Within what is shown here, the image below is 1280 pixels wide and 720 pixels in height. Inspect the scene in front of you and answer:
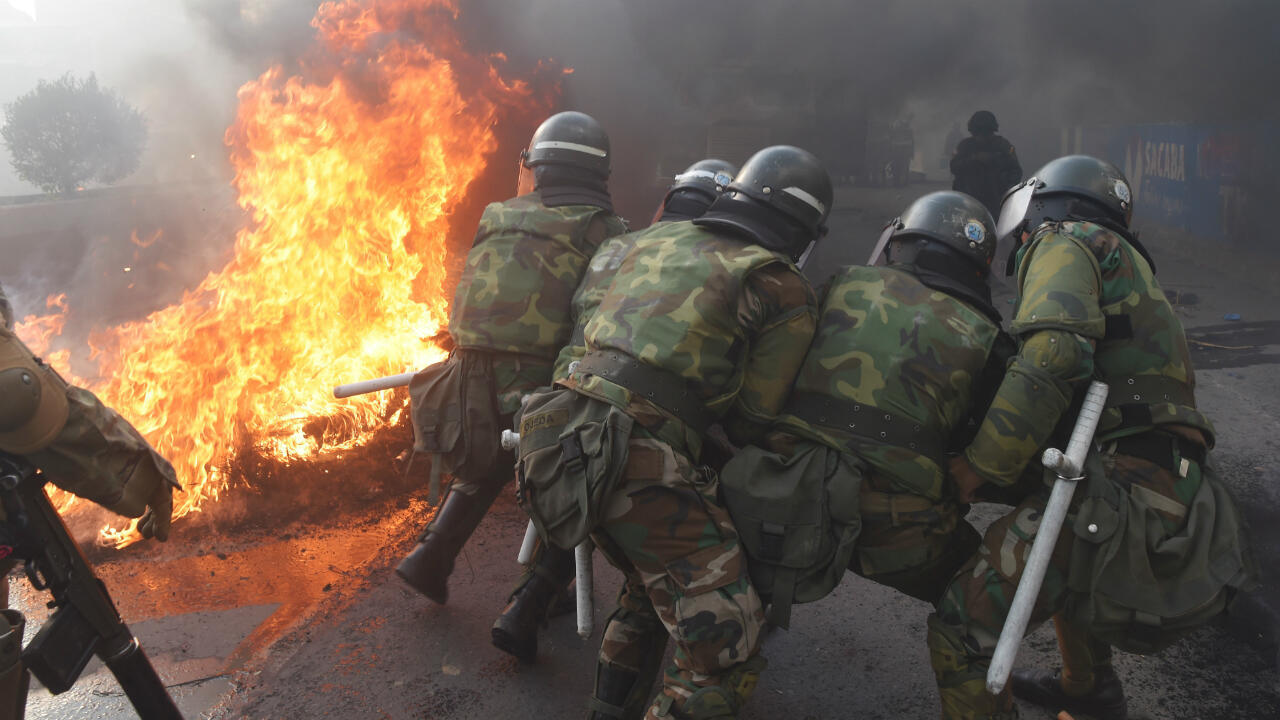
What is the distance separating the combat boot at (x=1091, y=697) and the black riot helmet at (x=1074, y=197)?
164cm

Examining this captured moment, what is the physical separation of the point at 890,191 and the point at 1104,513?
16535 millimetres

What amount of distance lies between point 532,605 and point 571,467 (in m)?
1.34

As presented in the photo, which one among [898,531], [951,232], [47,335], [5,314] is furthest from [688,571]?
[47,335]

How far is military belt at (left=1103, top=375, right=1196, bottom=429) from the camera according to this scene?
244cm

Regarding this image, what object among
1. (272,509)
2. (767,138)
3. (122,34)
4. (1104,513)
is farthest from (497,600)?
(122,34)

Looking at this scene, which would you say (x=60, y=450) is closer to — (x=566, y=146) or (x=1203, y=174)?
(x=566, y=146)

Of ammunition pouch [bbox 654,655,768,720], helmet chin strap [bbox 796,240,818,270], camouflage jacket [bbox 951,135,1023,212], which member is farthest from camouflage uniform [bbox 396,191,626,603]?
camouflage jacket [bbox 951,135,1023,212]

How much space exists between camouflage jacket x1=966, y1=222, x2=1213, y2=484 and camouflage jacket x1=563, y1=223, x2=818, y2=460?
24.7 inches

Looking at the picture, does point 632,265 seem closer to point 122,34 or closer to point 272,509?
point 272,509

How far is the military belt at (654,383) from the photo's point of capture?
2.33m

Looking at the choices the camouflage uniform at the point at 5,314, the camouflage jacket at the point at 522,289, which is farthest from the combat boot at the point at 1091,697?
the camouflage uniform at the point at 5,314

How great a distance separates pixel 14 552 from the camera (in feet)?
7.64

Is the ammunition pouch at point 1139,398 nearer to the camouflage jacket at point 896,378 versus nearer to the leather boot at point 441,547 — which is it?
the camouflage jacket at point 896,378

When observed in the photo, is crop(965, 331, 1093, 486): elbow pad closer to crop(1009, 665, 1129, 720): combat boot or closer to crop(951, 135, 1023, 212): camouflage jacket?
crop(1009, 665, 1129, 720): combat boot
